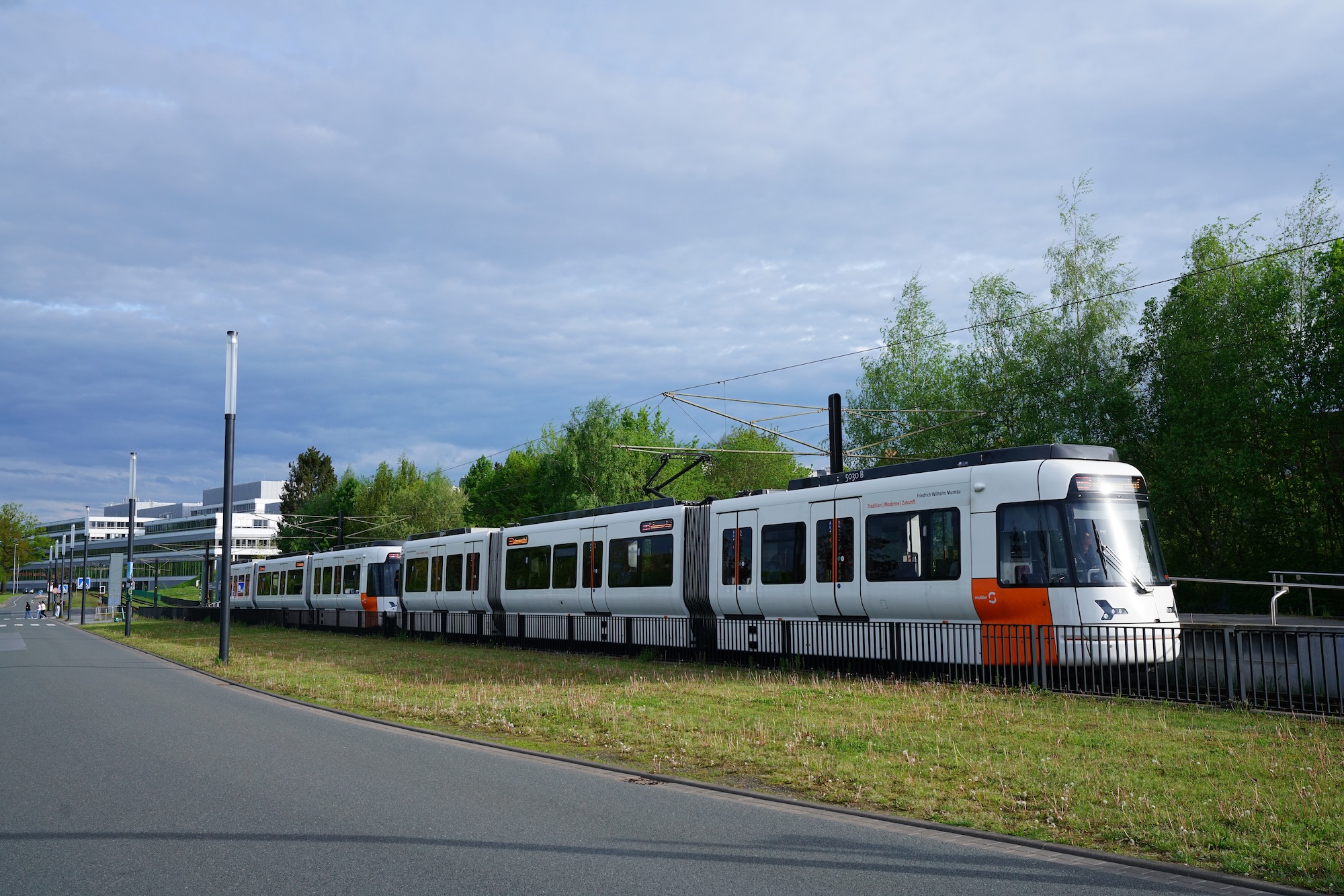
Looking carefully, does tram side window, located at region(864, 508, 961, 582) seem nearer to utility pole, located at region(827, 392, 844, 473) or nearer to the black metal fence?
the black metal fence

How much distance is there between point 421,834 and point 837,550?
42.4 feet

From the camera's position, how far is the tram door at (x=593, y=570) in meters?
25.1

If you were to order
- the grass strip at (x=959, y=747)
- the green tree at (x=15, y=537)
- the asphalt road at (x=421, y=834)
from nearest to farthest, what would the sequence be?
the asphalt road at (x=421, y=834), the grass strip at (x=959, y=747), the green tree at (x=15, y=537)

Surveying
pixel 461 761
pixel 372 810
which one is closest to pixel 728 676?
pixel 461 761

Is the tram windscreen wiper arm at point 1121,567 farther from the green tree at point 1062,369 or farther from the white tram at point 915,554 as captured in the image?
the green tree at point 1062,369

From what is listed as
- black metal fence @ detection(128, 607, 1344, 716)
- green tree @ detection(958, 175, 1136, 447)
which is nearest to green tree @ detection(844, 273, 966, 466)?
green tree @ detection(958, 175, 1136, 447)

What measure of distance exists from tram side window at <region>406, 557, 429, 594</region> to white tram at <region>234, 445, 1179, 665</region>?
26.1 ft

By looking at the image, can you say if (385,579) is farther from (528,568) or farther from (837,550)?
(837,550)

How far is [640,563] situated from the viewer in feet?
78.4

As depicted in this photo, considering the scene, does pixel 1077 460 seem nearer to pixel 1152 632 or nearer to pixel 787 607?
pixel 1152 632

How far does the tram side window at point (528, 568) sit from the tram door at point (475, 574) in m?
1.40

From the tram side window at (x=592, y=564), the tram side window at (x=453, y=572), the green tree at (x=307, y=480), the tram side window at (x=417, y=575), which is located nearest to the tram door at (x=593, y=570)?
the tram side window at (x=592, y=564)

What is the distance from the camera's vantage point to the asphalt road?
573cm

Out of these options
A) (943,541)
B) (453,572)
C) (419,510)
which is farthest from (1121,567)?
(419,510)
